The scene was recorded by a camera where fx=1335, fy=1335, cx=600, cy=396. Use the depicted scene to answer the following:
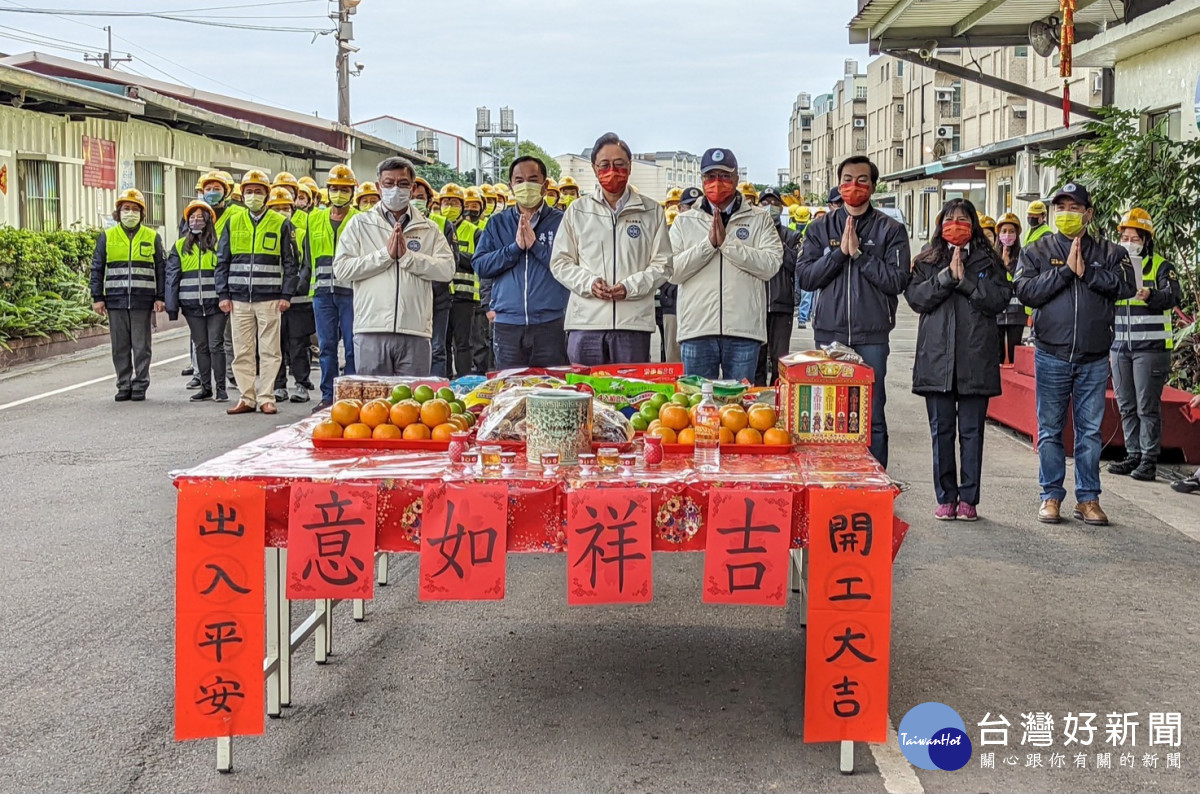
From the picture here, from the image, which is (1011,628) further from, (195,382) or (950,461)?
(195,382)

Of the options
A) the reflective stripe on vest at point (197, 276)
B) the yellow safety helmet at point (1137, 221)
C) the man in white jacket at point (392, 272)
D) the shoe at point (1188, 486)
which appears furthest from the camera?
the reflective stripe on vest at point (197, 276)

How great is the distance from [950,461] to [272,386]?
24.1 ft

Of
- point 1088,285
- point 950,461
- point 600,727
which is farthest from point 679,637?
point 1088,285

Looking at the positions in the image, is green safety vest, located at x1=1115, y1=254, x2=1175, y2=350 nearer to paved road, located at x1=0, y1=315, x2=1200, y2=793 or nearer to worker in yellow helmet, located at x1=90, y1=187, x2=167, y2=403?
paved road, located at x1=0, y1=315, x2=1200, y2=793

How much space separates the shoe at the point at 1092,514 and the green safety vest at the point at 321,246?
24.2ft

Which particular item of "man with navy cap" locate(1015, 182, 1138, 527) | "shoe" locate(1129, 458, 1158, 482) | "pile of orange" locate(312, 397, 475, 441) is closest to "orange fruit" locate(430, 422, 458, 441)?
"pile of orange" locate(312, 397, 475, 441)

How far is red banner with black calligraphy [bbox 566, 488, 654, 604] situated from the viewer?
4363 mm

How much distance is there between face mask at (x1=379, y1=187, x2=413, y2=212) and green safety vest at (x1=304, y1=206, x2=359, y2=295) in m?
4.22

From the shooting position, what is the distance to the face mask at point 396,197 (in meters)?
8.66

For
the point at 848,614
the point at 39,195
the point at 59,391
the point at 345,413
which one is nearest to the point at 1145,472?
the point at 848,614

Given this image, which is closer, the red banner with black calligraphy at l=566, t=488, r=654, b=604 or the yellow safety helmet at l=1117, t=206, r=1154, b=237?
the red banner with black calligraphy at l=566, t=488, r=654, b=604

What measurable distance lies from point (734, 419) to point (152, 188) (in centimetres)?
2498

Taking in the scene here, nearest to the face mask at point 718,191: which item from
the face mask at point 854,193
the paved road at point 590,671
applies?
the face mask at point 854,193

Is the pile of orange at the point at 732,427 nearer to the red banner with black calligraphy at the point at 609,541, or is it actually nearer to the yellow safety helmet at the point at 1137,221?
the red banner with black calligraphy at the point at 609,541
